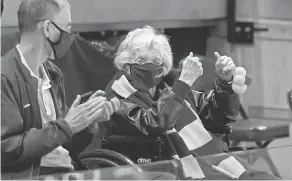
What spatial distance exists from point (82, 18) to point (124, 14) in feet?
1.31

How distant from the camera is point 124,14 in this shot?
6891 mm

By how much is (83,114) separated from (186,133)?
1.04 metres

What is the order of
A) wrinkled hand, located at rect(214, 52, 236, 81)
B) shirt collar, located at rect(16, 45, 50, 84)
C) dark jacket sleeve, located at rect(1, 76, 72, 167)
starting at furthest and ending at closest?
wrinkled hand, located at rect(214, 52, 236, 81) < shirt collar, located at rect(16, 45, 50, 84) < dark jacket sleeve, located at rect(1, 76, 72, 167)

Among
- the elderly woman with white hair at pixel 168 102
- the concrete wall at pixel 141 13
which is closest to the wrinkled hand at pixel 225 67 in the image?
the elderly woman with white hair at pixel 168 102

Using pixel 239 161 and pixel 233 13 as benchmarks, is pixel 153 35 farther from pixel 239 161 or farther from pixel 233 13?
pixel 233 13

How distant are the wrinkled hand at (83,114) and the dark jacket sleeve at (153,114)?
0.59 metres

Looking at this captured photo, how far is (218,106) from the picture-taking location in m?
4.66

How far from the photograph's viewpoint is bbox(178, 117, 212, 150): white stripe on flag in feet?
14.9

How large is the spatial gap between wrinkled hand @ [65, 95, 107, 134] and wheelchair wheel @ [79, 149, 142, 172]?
0.53 meters

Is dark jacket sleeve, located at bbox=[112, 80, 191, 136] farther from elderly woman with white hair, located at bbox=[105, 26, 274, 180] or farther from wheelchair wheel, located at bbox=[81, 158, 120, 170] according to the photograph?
wheelchair wheel, located at bbox=[81, 158, 120, 170]

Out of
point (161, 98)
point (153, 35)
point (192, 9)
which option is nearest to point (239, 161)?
point (161, 98)

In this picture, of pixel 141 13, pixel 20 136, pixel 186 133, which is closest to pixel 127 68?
pixel 186 133

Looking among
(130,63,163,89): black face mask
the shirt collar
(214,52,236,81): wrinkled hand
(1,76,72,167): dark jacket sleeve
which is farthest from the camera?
(214,52,236,81): wrinkled hand

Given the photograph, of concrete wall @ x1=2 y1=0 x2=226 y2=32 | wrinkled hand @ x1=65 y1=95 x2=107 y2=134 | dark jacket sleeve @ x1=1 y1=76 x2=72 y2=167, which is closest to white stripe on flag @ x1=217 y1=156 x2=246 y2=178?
wrinkled hand @ x1=65 y1=95 x2=107 y2=134
